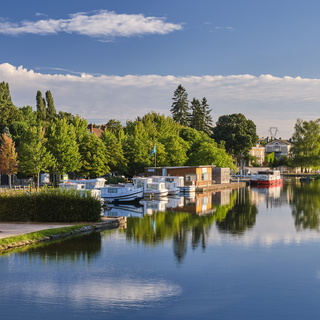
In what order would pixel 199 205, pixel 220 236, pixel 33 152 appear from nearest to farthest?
pixel 220 236 < pixel 199 205 < pixel 33 152

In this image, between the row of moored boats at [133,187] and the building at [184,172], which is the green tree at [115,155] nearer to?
the building at [184,172]

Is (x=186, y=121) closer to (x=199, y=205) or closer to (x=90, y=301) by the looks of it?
(x=199, y=205)

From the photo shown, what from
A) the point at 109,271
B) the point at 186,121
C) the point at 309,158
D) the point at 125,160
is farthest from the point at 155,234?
the point at 309,158

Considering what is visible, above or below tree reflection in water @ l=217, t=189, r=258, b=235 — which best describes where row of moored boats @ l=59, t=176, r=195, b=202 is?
above

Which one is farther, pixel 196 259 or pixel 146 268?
pixel 196 259

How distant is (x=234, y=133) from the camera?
463ft

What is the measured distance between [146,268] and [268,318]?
28.4ft

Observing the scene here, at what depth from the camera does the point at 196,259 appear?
27625mm

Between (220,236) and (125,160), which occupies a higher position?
(125,160)

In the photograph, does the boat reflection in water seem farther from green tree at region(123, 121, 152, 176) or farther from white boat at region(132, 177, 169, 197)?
green tree at region(123, 121, 152, 176)

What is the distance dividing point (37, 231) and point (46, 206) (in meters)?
5.61

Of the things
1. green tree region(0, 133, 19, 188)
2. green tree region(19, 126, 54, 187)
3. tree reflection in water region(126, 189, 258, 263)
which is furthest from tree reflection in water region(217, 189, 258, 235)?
green tree region(0, 133, 19, 188)

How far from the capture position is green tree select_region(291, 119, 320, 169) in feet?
507

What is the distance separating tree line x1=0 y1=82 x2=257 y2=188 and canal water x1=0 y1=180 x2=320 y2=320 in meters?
37.3
